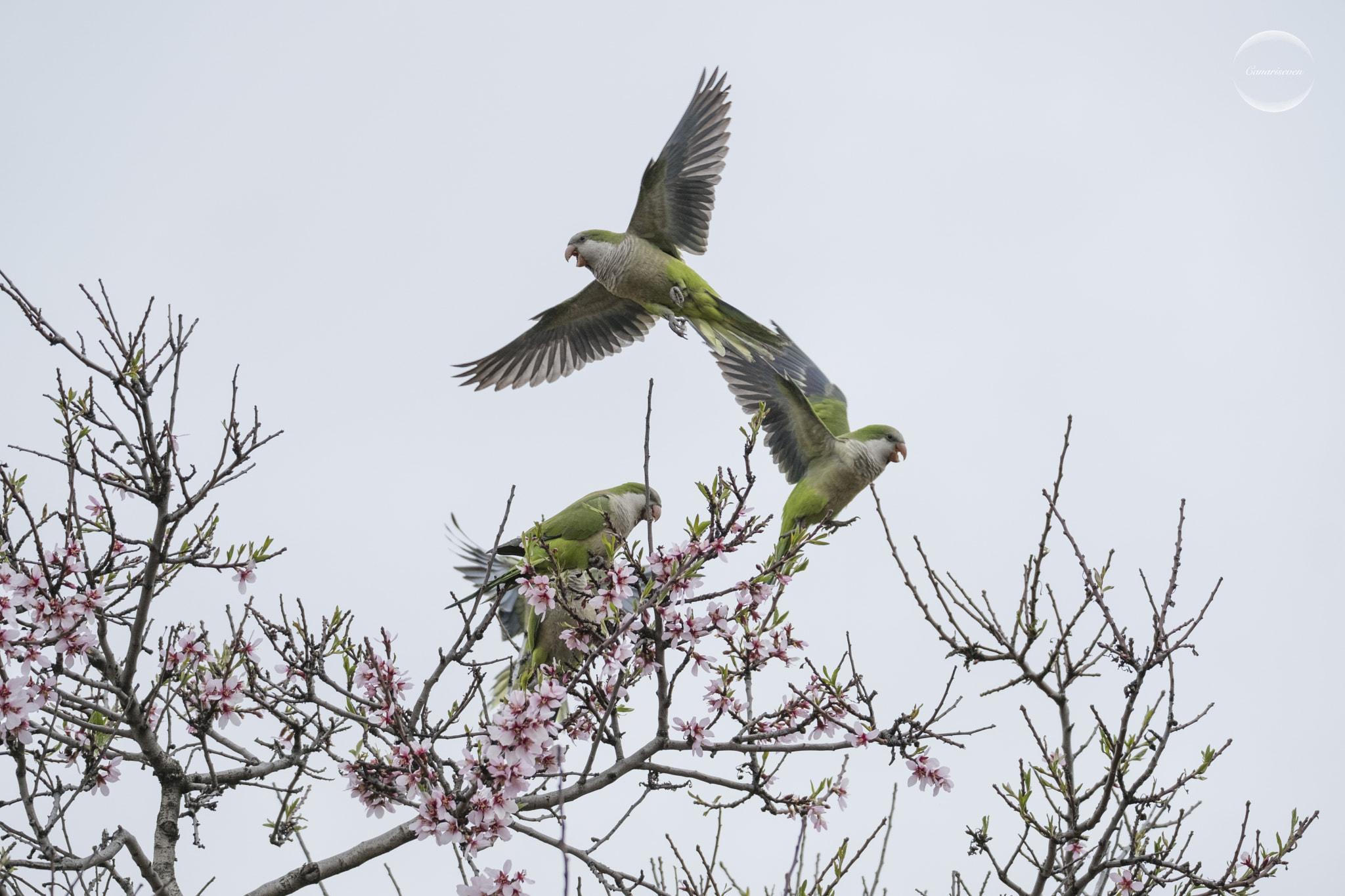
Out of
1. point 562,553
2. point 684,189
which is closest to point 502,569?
point 562,553

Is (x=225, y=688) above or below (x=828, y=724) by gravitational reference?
above

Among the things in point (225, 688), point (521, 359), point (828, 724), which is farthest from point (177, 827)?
point (521, 359)

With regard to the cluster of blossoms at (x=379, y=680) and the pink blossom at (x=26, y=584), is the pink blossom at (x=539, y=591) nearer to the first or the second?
the cluster of blossoms at (x=379, y=680)

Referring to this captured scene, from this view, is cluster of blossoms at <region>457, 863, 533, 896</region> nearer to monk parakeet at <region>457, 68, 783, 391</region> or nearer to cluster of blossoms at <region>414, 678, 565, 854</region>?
cluster of blossoms at <region>414, 678, 565, 854</region>

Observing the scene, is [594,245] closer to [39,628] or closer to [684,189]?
[684,189]

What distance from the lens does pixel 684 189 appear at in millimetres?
6668

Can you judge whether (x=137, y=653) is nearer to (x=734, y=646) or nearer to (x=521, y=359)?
(x=734, y=646)

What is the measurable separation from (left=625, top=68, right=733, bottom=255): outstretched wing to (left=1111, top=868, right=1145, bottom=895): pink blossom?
4261mm

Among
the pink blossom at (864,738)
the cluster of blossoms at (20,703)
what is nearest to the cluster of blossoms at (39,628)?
the cluster of blossoms at (20,703)

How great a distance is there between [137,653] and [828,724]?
2.24 metres

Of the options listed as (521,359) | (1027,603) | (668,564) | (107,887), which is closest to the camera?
(668,564)

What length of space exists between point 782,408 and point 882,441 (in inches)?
25.0

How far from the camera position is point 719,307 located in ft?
20.9

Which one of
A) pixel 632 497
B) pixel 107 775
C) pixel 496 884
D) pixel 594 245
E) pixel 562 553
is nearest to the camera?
pixel 496 884
